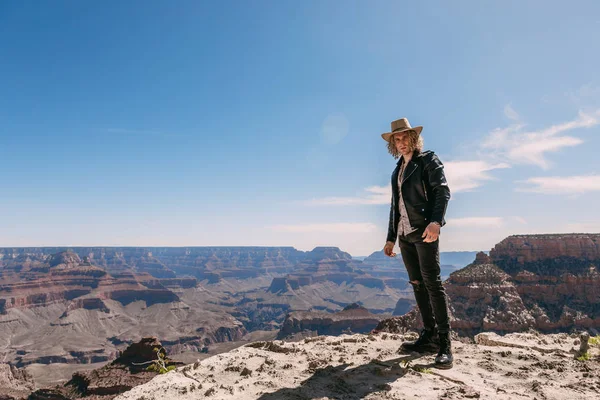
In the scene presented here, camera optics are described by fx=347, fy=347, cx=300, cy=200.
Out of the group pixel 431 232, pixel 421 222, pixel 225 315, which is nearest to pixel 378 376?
pixel 431 232

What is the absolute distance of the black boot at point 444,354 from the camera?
3844mm

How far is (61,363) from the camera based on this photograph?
310 ft

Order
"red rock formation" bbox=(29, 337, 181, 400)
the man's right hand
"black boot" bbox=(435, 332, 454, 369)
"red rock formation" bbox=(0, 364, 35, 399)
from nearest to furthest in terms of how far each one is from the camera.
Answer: "black boot" bbox=(435, 332, 454, 369) → the man's right hand → "red rock formation" bbox=(29, 337, 181, 400) → "red rock formation" bbox=(0, 364, 35, 399)

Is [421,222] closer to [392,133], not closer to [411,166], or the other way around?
[411,166]

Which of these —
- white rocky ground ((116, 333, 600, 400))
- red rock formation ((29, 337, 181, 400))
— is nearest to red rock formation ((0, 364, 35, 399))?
red rock formation ((29, 337, 181, 400))

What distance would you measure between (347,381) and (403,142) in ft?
9.47

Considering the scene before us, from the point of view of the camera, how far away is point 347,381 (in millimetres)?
3562

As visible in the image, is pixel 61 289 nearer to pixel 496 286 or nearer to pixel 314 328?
pixel 314 328

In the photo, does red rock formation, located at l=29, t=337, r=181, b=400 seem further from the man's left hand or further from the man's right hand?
the man's left hand

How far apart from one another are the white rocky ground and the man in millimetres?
377

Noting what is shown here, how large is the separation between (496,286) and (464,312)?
22.4ft

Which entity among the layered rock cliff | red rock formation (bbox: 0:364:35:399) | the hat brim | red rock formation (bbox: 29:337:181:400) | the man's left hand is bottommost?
red rock formation (bbox: 0:364:35:399)

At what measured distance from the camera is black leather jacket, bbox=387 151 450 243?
4030mm

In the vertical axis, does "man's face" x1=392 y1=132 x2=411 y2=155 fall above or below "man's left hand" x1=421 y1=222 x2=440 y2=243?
above
